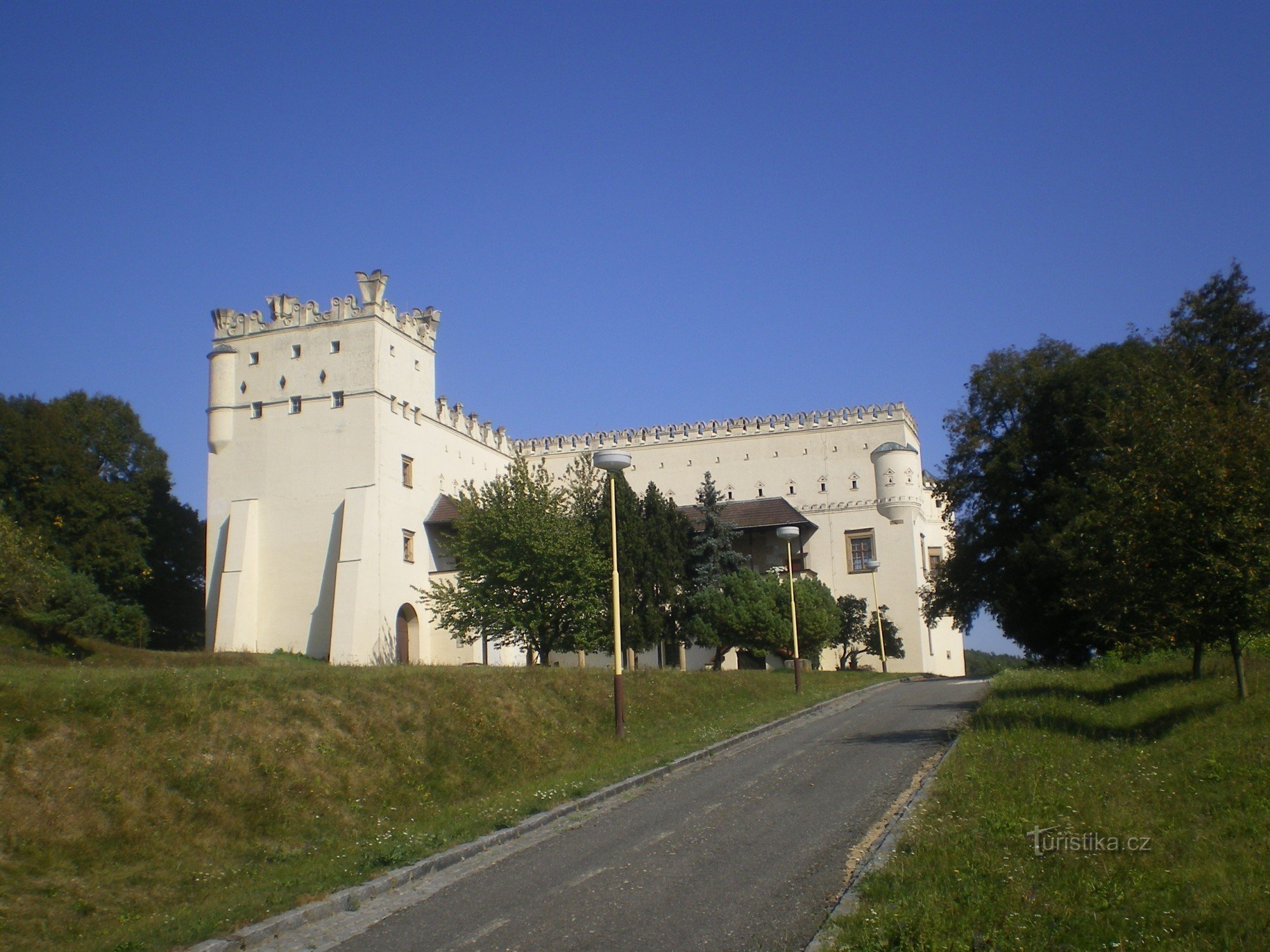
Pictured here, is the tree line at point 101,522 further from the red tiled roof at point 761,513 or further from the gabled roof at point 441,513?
the red tiled roof at point 761,513

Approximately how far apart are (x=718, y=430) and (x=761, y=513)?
6.69m

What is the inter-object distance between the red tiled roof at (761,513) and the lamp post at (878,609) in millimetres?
4357

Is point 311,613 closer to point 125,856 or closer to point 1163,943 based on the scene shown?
point 125,856

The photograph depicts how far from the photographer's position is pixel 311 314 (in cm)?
4262

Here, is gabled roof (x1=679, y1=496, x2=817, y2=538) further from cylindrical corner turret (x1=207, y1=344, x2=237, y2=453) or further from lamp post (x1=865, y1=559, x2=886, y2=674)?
cylindrical corner turret (x1=207, y1=344, x2=237, y2=453)

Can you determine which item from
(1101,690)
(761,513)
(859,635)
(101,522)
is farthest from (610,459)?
(761,513)

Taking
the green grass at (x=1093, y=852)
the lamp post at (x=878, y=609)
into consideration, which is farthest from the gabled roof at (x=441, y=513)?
the green grass at (x=1093, y=852)

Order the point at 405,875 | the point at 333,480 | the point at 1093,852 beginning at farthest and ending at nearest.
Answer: the point at 333,480, the point at 405,875, the point at 1093,852

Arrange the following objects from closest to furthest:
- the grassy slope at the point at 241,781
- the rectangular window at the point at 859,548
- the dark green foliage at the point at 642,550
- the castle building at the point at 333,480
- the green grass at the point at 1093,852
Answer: the green grass at the point at 1093,852
the grassy slope at the point at 241,781
the dark green foliage at the point at 642,550
the castle building at the point at 333,480
the rectangular window at the point at 859,548

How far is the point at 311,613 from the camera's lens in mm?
39938

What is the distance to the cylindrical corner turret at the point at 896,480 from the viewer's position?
183 ft

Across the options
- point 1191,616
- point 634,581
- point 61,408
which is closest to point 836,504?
point 634,581

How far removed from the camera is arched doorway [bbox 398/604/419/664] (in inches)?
1634

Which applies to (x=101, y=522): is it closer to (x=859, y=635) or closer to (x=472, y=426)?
(x=472, y=426)
